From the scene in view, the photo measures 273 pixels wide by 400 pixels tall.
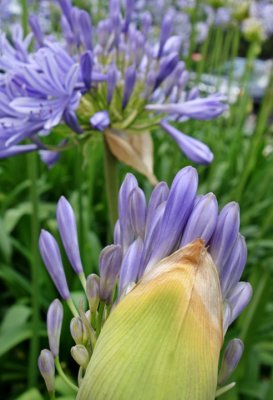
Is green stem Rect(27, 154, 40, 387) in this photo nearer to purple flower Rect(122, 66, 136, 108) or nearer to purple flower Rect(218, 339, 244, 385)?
purple flower Rect(122, 66, 136, 108)

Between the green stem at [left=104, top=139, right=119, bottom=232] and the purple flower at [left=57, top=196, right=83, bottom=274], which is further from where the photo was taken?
the green stem at [left=104, top=139, right=119, bottom=232]

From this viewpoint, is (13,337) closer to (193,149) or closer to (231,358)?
(193,149)

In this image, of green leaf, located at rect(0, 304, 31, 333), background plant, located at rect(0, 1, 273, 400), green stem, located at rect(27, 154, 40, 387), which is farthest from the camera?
green leaf, located at rect(0, 304, 31, 333)

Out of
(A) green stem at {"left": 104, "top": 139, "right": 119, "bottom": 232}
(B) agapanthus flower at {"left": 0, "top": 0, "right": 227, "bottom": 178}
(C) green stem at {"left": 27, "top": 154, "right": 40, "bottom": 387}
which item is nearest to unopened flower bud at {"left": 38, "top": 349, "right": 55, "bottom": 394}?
(B) agapanthus flower at {"left": 0, "top": 0, "right": 227, "bottom": 178}

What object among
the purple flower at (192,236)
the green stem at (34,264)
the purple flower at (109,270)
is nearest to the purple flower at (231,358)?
the purple flower at (192,236)

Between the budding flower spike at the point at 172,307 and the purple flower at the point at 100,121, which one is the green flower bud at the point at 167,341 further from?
the purple flower at the point at 100,121

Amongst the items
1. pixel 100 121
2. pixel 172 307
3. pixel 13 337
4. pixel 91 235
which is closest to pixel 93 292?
pixel 172 307

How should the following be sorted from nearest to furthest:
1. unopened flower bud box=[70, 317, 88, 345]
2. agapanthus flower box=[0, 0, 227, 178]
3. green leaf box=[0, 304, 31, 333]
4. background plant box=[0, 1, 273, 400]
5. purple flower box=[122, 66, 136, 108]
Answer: unopened flower bud box=[70, 317, 88, 345] < agapanthus flower box=[0, 0, 227, 178] < purple flower box=[122, 66, 136, 108] < background plant box=[0, 1, 273, 400] < green leaf box=[0, 304, 31, 333]
